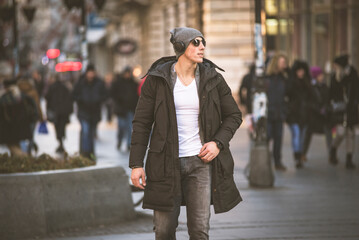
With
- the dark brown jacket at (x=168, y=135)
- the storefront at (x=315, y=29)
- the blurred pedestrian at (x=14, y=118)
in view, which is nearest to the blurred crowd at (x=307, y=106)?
the blurred pedestrian at (x=14, y=118)

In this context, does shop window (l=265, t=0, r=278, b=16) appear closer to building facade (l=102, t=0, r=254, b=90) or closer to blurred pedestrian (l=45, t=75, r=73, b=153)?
building facade (l=102, t=0, r=254, b=90)

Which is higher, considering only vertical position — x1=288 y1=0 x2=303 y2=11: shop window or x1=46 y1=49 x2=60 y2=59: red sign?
x1=288 y1=0 x2=303 y2=11: shop window

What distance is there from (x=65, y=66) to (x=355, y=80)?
6066 cm

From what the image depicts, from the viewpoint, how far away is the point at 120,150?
17.7 metres

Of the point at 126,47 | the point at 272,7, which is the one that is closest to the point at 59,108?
the point at 272,7

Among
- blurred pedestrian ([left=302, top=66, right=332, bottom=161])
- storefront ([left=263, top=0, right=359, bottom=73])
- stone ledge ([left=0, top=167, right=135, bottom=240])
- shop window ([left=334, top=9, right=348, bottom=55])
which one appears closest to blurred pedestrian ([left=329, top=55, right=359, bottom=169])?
blurred pedestrian ([left=302, top=66, right=332, bottom=161])

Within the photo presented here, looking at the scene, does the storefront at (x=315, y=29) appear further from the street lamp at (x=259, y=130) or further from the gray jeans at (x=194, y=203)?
the gray jeans at (x=194, y=203)

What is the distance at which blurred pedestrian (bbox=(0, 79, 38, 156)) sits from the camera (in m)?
13.2

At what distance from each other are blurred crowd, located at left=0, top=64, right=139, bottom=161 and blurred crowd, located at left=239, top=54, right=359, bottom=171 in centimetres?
319

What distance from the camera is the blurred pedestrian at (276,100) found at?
1303cm

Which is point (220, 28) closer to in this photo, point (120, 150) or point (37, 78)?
point (120, 150)

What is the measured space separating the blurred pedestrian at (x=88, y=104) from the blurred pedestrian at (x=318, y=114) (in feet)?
13.5

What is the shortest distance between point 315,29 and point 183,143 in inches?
805

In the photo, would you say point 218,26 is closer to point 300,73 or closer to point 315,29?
point 315,29
